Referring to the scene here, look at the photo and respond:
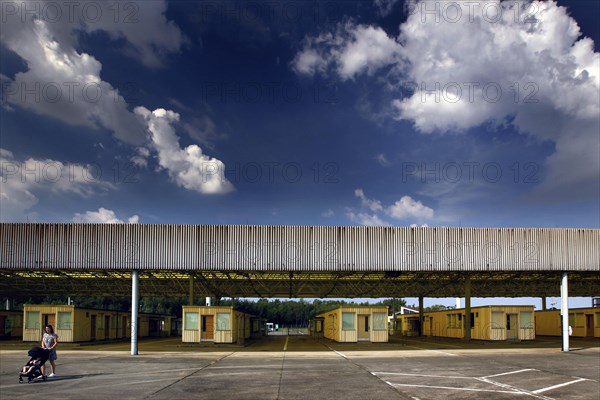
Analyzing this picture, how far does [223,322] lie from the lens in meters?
36.2

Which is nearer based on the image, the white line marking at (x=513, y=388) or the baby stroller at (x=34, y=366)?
the white line marking at (x=513, y=388)

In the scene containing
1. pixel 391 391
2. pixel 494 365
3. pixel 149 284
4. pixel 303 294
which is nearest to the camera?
pixel 391 391

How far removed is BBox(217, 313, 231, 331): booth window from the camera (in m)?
36.2

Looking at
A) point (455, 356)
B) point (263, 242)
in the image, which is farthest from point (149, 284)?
point (455, 356)

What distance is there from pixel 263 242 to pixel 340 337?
13.1 metres

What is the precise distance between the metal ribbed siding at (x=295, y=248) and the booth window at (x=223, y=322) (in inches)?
283

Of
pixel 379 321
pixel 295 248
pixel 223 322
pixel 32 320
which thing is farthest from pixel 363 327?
pixel 32 320

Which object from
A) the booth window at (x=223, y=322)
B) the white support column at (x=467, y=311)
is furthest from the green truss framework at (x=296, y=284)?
the booth window at (x=223, y=322)

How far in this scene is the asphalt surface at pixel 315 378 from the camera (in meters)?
14.7

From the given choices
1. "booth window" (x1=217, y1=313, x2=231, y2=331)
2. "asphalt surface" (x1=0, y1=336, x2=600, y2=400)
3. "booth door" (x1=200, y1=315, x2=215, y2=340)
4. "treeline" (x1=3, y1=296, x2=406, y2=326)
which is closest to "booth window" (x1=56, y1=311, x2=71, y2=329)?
"booth door" (x1=200, y1=315, x2=215, y2=340)

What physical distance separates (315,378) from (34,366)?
965cm

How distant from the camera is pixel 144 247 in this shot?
30.1 metres

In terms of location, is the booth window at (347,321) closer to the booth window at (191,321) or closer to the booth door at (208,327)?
the booth door at (208,327)

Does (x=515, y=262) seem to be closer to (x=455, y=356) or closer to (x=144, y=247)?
(x=455, y=356)
